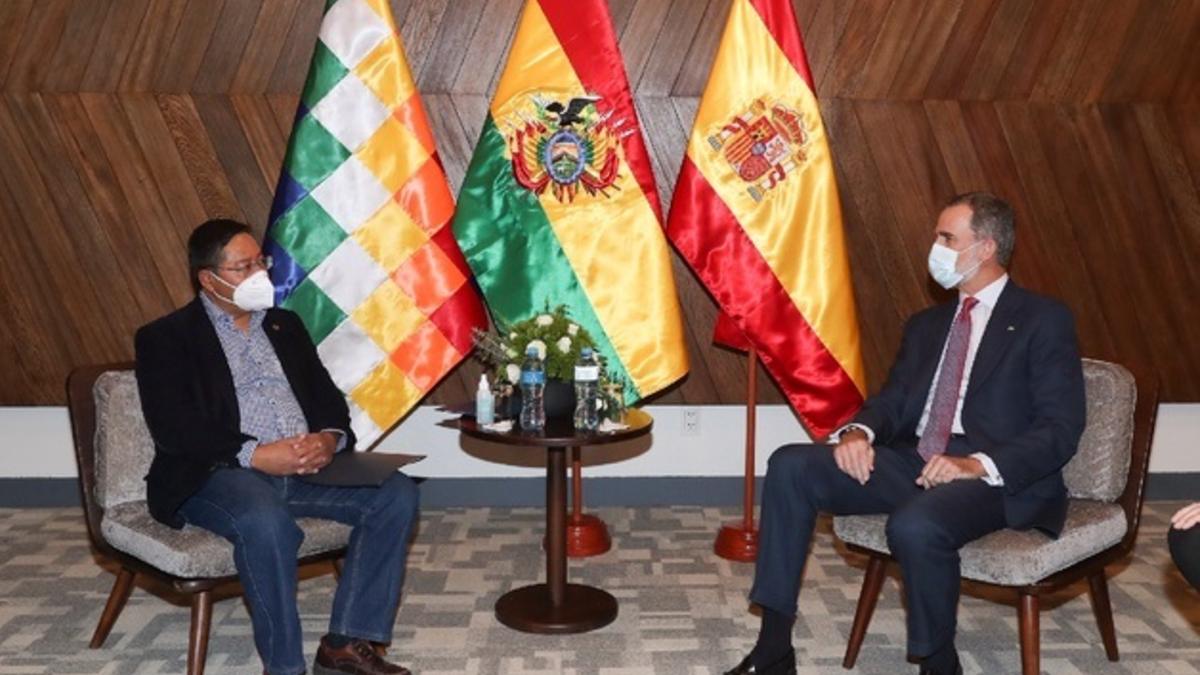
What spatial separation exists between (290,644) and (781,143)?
241cm

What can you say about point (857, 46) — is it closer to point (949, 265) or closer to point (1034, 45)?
point (1034, 45)

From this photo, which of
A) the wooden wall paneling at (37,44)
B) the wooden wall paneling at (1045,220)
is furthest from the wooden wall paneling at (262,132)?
the wooden wall paneling at (1045,220)

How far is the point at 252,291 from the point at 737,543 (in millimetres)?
2013

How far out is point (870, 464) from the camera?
3.28 meters

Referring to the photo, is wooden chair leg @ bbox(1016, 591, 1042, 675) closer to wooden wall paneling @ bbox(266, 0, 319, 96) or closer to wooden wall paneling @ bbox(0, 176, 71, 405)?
wooden wall paneling @ bbox(266, 0, 319, 96)

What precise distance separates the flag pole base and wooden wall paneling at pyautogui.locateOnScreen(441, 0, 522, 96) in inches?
74.8

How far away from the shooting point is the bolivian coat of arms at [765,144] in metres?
4.48

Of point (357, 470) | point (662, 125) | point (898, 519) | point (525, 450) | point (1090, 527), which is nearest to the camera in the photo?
point (898, 519)

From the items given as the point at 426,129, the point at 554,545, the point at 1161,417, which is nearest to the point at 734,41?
the point at 426,129

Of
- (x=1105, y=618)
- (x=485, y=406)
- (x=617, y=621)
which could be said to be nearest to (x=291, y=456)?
(x=485, y=406)

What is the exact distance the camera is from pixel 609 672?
346 centimetres

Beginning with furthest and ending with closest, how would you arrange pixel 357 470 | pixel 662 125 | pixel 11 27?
pixel 662 125 < pixel 11 27 < pixel 357 470

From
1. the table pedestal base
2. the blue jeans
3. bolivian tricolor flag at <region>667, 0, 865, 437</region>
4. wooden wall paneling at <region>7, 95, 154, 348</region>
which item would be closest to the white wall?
wooden wall paneling at <region>7, 95, 154, 348</region>

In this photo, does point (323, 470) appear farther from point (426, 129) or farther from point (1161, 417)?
point (1161, 417)
